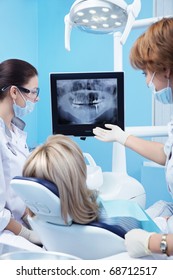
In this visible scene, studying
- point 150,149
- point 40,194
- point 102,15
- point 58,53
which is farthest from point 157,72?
point 58,53

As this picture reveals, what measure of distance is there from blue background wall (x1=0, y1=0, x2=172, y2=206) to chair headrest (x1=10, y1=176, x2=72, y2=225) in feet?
6.18

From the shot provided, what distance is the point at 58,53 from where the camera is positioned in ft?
10.2

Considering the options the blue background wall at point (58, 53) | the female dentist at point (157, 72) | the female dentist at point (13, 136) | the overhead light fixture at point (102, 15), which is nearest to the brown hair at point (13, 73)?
the female dentist at point (13, 136)

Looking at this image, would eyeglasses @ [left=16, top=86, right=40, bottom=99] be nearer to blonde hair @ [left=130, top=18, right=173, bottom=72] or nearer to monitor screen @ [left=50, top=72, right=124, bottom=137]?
monitor screen @ [left=50, top=72, right=124, bottom=137]

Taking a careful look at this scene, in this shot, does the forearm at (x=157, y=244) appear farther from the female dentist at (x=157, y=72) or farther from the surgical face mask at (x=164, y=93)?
the surgical face mask at (x=164, y=93)

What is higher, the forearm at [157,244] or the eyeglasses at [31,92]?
the eyeglasses at [31,92]

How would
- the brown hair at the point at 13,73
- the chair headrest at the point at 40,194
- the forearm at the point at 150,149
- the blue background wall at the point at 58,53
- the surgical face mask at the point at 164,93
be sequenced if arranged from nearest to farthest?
the chair headrest at the point at 40,194 → the surgical face mask at the point at 164,93 → the forearm at the point at 150,149 → the brown hair at the point at 13,73 → the blue background wall at the point at 58,53

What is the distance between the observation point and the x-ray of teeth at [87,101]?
1.58 meters

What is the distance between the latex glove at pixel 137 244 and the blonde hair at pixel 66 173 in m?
0.12

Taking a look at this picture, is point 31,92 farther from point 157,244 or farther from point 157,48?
point 157,244

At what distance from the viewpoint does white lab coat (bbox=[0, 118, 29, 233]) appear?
1.27 m
